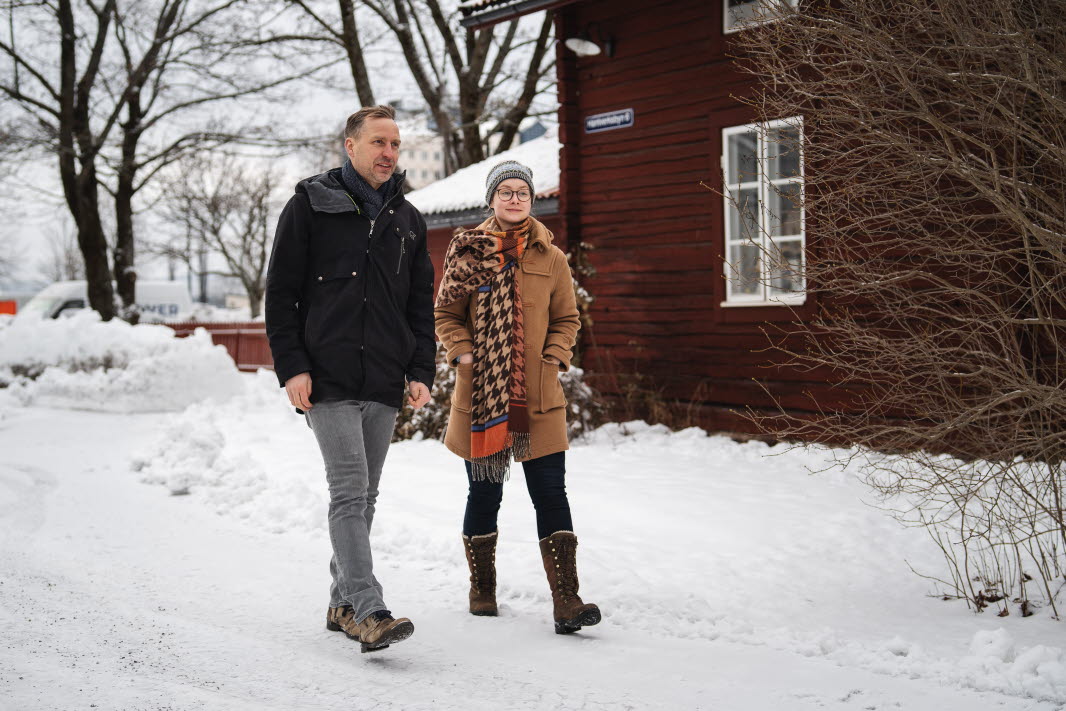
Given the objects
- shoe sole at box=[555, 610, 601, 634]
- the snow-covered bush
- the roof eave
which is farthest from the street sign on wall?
shoe sole at box=[555, 610, 601, 634]

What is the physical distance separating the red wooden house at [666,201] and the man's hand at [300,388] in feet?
20.2

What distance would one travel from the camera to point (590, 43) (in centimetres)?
1102

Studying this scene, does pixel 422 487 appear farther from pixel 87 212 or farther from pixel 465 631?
pixel 87 212

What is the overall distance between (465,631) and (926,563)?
2.57 meters

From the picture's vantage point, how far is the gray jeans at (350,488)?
12.3 ft

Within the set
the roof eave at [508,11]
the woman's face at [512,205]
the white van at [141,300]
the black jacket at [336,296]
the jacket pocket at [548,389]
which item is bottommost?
the jacket pocket at [548,389]

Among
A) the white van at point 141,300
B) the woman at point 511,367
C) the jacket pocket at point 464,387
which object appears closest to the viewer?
Answer: the woman at point 511,367

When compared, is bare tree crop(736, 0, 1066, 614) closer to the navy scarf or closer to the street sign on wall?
the navy scarf

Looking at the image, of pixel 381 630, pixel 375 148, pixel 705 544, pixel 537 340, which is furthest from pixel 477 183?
pixel 381 630

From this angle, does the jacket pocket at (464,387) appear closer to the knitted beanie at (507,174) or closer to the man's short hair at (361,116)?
the knitted beanie at (507,174)

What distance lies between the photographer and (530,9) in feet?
35.7

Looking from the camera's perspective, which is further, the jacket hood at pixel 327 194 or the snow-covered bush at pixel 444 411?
the snow-covered bush at pixel 444 411

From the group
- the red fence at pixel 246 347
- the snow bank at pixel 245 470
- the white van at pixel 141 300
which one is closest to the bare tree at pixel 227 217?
the white van at pixel 141 300

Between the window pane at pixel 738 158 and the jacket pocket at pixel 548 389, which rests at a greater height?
the window pane at pixel 738 158
